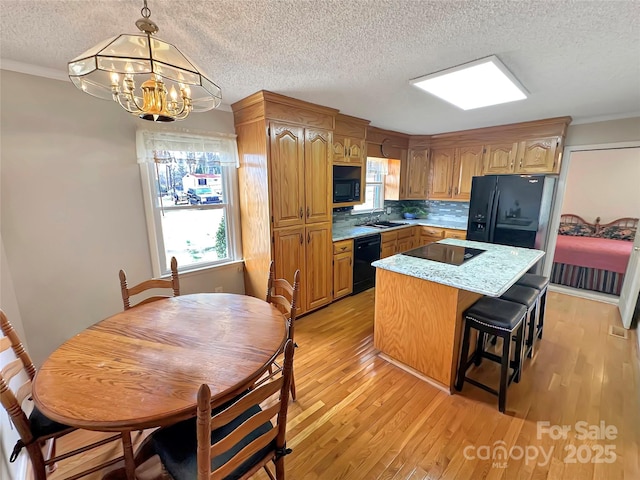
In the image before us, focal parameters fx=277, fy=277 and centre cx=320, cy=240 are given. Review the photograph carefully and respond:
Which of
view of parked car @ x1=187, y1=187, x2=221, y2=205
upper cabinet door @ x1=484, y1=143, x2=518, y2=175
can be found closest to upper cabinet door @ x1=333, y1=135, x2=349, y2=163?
view of parked car @ x1=187, y1=187, x2=221, y2=205

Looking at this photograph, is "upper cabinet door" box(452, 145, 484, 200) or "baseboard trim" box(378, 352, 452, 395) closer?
"baseboard trim" box(378, 352, 452, 395)

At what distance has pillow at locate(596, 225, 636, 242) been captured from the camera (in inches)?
194

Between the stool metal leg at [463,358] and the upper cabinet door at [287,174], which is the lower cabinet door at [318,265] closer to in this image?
the upper cabinet door at [287,174]

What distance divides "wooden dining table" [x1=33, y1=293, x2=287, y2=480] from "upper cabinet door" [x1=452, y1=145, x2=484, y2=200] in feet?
12.8

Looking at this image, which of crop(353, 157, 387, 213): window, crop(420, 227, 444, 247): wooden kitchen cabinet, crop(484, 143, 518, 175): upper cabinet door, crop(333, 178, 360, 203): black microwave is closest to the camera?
crop(333, 178, 360, 203): black microwave

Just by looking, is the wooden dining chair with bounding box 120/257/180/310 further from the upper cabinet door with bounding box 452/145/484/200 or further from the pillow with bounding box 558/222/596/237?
the pillow with bounding box 558/222/596/237

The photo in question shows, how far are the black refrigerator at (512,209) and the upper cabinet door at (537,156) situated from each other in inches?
7.5

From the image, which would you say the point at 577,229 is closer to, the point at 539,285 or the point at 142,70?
the point at 539,285

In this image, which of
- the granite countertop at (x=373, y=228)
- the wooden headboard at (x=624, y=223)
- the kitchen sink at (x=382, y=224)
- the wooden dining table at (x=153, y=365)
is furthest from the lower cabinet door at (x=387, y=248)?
the wooden headboard at (x=624, y=223)

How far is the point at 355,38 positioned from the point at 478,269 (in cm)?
178

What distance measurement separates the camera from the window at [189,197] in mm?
2506

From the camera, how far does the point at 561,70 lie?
1.99 metres

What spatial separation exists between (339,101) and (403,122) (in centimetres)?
133

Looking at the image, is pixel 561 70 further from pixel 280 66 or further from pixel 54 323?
pixel 54 323
